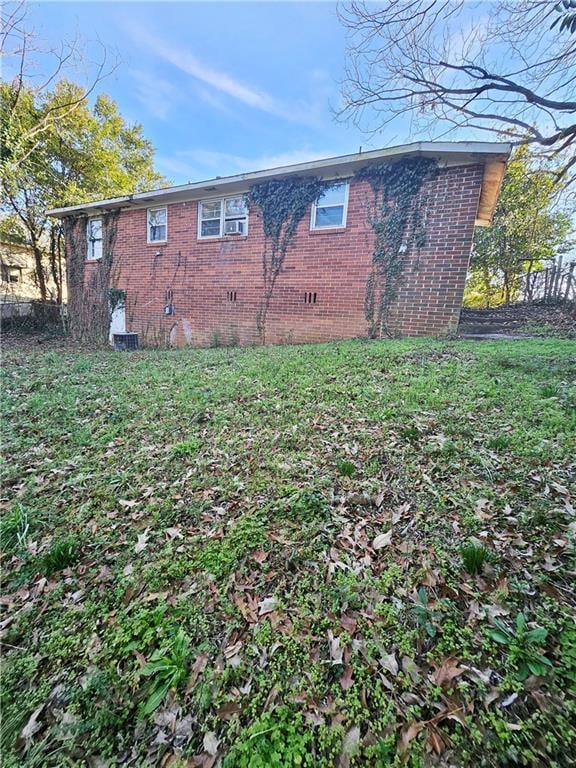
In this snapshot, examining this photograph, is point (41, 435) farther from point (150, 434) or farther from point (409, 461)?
point (409, 461)

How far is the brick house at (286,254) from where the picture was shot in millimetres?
6844

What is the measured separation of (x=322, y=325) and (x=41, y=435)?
6.24 meters

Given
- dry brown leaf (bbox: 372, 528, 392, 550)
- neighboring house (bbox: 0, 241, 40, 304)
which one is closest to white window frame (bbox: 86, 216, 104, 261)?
neighboring house (bbox: 0, 241, 40, 304)

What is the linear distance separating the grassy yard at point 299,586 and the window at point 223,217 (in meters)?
7.30

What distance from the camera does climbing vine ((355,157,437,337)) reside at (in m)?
7.03

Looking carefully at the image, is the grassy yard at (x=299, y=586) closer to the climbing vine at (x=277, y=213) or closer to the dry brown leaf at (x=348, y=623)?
the dry brown leaf at (x=348, y=623)

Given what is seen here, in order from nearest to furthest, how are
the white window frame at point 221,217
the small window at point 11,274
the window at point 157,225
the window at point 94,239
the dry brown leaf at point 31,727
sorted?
the dry brown leaf at point 31,727 < the white window frame at point 221,217 < the window at point 157,225 < the window at point 94,239 < the small window at point 11,274

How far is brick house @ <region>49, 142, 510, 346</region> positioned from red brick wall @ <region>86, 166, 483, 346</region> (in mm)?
25

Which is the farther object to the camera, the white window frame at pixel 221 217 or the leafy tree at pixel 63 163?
the leafy tree at pixel 63 163

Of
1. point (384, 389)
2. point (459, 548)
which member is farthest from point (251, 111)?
point (459, 548)

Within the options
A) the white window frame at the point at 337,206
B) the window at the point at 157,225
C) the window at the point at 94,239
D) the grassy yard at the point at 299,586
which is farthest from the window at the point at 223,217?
the grassy yard at the point at 299,586

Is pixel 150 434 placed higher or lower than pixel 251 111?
lower

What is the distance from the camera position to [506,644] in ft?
4.68

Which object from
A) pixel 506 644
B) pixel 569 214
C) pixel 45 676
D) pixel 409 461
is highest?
pixel 569 214
